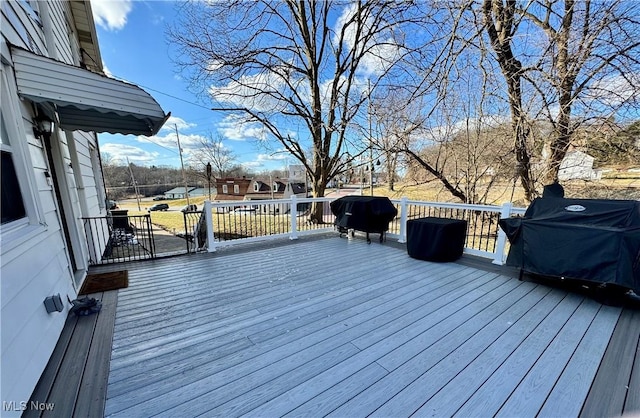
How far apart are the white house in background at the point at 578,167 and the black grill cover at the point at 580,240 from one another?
369cm

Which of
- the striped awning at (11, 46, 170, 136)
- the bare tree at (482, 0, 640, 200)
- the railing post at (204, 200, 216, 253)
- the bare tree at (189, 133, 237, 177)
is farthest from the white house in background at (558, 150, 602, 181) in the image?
the bare tree at (189, 133, 237, 177)

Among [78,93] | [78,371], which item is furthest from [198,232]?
[78,371]

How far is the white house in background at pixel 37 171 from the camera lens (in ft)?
5.05

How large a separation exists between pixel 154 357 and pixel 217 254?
263cm

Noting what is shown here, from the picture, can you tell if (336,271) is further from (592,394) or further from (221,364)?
(592,394)

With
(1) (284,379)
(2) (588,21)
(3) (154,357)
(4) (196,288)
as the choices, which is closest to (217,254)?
(4) (196,288)

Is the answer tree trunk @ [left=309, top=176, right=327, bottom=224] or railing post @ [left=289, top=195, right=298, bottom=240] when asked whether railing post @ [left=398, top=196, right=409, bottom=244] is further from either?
tree trunk @ [left=309, top=176, right=327, bottom=224]

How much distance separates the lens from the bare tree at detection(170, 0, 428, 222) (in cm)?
709

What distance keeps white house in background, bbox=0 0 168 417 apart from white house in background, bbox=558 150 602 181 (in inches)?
308

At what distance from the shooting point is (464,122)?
7.26 m

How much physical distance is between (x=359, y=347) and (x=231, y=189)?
34.3 metres

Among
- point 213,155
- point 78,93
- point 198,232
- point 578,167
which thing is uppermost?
point 213,155

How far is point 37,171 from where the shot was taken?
→ 247 centimetres

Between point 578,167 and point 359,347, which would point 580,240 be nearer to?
point 359,347
